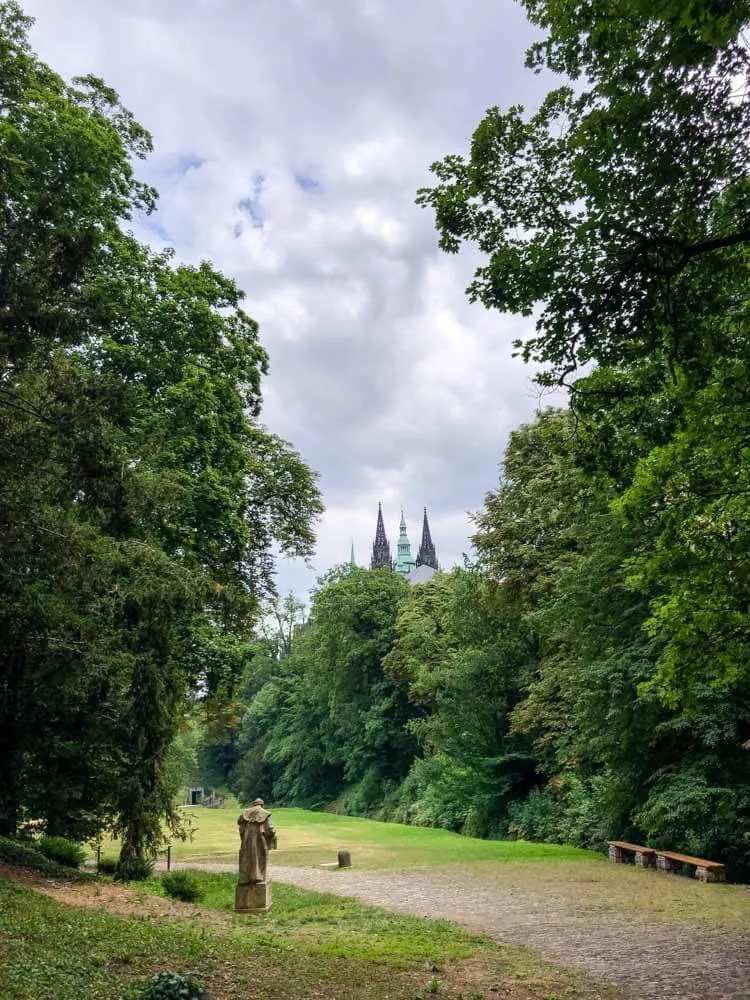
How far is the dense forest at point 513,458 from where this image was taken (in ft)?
24.4

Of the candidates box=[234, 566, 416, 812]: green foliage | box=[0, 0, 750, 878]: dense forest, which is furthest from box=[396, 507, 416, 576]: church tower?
box=[0, 0, 750, 878]: dense forest

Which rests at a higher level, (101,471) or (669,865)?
(101,471)

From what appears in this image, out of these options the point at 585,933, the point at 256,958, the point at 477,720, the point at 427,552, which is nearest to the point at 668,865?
the point at 585,933

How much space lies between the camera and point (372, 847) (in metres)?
23.9

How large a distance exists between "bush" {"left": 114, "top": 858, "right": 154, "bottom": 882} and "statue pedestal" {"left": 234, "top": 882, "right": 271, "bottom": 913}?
3.25 m

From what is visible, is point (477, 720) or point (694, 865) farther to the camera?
point (477, 720)

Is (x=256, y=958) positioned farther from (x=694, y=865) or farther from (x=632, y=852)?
(x=632, y=852)

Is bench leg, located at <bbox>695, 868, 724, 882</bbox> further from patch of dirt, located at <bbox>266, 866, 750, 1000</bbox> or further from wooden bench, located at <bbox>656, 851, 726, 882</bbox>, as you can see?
patch of dirt, located at <bbox>266, 866, 750, 1000</bbox>

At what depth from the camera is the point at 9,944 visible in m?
7.22

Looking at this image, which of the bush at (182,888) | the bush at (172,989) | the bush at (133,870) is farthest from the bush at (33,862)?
the bush at (172,989)

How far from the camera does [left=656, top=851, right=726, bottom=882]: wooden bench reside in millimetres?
15125

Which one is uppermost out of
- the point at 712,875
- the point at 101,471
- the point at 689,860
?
the point at 101,471

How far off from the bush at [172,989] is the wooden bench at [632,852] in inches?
580

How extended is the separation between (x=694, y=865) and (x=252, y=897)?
9.12m
